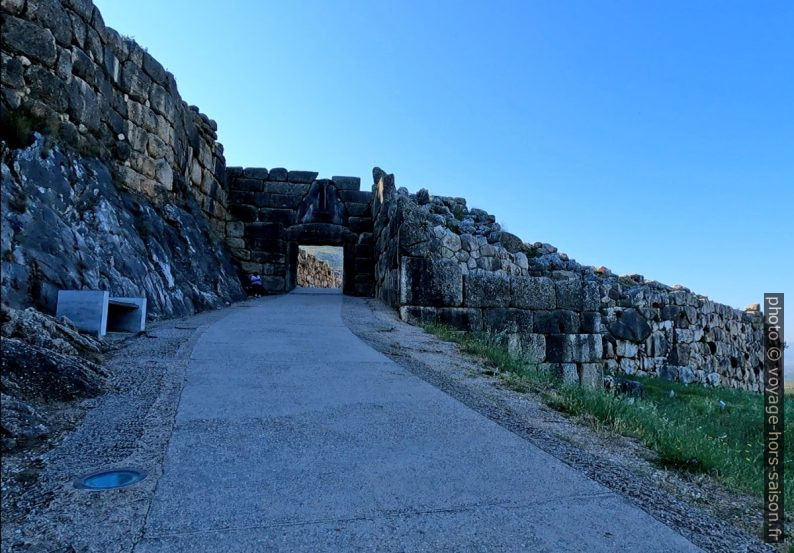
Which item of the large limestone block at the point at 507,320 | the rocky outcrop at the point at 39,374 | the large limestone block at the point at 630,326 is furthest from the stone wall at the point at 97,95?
the large limestone block at the point at 630,326

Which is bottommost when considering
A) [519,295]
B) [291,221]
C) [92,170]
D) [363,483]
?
[363,483]

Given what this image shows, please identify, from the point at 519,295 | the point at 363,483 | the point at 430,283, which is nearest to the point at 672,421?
the point at 363,483

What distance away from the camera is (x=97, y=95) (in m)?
8.48

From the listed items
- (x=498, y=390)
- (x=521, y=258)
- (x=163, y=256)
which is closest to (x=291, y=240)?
A: (x=163, y=256)

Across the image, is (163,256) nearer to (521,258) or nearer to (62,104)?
(62,104)

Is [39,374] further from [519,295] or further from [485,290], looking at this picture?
[519,295]

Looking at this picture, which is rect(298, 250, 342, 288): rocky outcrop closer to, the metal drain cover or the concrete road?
the concrete road

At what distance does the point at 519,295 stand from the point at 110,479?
690 centimetres

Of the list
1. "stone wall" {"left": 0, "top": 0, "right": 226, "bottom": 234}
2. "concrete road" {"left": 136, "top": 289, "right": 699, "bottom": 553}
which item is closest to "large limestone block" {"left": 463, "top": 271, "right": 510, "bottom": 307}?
"concrete road" {"left": 136, "top": 289, "right": 699, "bottom": 553}

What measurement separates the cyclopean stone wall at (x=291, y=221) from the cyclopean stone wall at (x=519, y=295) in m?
2.35

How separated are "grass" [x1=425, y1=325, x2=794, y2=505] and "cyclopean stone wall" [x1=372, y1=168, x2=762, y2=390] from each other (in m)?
0.63

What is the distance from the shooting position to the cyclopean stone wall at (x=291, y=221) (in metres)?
14.7

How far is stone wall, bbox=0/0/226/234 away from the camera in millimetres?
7078

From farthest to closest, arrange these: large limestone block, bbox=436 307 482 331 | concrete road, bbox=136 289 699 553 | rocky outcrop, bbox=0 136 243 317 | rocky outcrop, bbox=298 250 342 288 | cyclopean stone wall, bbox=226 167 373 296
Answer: rocky outcrop, bbox=298 250 342 288, cyclopean stone wall, bbox=226 167 373 296, large limestone block, bbox=436 307 482 331, rocky outcrop, bbox=0 136 243 317, concrete road, bbox=136 289 699 553
